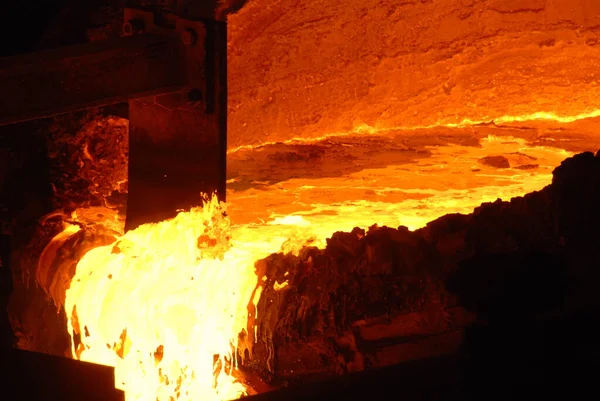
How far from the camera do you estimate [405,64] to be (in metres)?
4.79

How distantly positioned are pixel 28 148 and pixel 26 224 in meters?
Answer: 0.35

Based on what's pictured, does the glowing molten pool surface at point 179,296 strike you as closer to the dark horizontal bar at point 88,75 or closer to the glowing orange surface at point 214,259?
the glowing orange surface at point 214,259

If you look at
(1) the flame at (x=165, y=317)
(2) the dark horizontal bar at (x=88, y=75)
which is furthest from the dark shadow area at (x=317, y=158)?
(2) the dark horizontal bar at (x=88, y=75)

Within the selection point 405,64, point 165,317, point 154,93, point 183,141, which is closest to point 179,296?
point 165,317

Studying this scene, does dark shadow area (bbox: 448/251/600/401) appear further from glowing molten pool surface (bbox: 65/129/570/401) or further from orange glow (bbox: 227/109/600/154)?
orange glow (bbox: 227/109/600/154)

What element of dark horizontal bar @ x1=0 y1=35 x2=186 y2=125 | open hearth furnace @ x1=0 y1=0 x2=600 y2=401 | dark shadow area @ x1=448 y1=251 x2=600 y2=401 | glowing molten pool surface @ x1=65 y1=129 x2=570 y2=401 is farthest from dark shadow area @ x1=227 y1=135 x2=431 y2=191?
dark shadow area @ x1=448 y1=251 x2=600 y2=401

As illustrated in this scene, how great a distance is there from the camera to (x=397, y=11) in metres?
4.72

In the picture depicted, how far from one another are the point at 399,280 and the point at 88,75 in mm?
1266

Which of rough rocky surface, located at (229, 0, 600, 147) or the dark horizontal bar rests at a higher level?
rough rocky surface, located at (229, 0, 600, 147)

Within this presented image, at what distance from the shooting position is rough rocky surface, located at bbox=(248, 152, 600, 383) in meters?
2.75

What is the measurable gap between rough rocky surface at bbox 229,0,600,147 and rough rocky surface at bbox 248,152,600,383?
1.56m

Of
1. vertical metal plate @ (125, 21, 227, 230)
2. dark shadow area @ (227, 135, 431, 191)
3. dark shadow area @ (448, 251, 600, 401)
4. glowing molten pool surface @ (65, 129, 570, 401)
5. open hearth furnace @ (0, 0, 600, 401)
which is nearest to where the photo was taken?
dark shadow area @ (448, 251, 600, 401)

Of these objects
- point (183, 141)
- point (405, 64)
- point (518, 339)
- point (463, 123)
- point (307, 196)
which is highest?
point (405, 64)

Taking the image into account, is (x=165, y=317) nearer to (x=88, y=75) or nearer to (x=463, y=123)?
(x=88, y=75)
